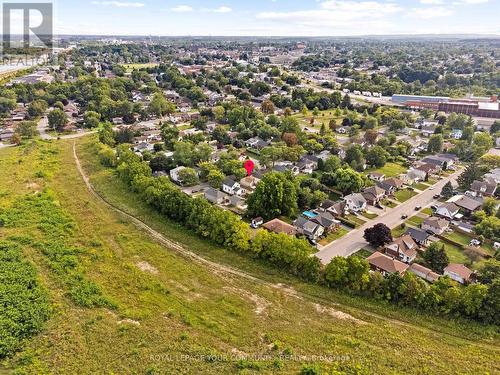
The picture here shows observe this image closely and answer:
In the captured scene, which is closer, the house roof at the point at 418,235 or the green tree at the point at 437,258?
the green tree at the point at 437,258

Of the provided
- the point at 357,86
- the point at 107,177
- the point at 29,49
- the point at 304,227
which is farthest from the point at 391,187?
the point at 29,49

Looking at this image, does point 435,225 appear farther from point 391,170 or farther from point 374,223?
point 391,170

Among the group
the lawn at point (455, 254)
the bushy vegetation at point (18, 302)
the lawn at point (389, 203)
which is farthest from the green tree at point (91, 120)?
the lawn at point (455, 254)

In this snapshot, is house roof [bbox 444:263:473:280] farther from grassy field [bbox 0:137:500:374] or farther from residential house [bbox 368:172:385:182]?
residential house [bbox 368:172:385:182]

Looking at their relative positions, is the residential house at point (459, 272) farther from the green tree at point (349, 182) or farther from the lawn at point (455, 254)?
the green tree at point (349, 182)

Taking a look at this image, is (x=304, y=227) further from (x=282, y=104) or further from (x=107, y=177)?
(x=282, y=104)
